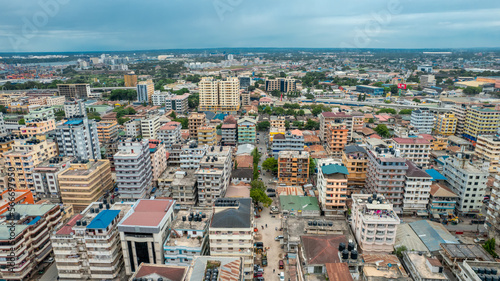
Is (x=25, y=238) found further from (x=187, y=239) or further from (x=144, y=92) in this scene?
(x=144, y=92)

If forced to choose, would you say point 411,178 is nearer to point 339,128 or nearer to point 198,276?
point 339,128

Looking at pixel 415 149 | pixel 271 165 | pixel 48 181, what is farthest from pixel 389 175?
pixel 48 181

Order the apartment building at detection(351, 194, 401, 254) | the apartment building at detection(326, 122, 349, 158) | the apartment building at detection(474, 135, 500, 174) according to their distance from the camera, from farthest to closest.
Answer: the apartment building at detection(326, 122, 349, 158) → the apartment building at detection(474, 135, 500, 174) → the apartment building at detection(351, 194, 401, 254)

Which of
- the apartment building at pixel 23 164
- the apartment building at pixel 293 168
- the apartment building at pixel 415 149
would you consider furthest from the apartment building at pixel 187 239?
the apartment building at pixel 415 149

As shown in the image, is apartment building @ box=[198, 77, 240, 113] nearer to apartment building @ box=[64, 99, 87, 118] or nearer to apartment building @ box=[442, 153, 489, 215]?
apartment building @ box=[64, 99, 87, 118]

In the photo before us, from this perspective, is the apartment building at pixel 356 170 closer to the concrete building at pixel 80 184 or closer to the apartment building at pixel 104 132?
the concrete building at pixel 80 184

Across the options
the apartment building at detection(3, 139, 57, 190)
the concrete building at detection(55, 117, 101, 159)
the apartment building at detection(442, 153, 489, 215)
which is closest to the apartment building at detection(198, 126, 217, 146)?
the concrete building at detection(55, 117, 101, 159)
